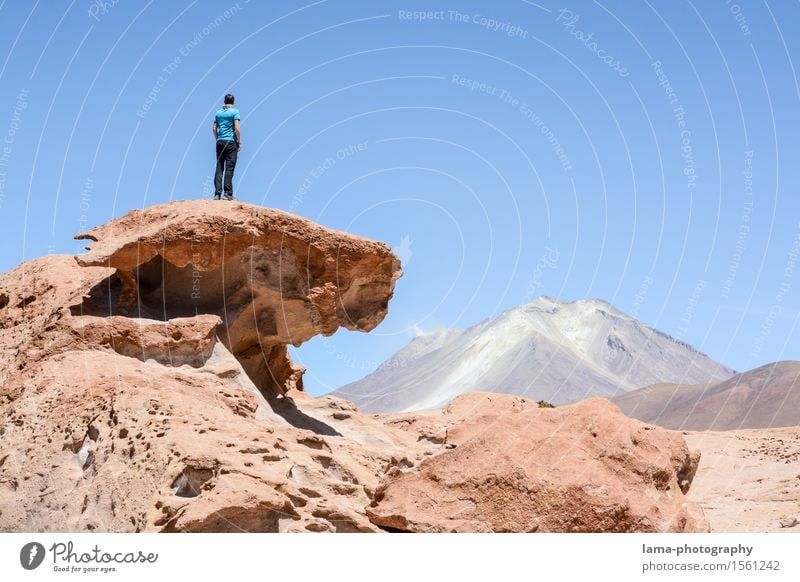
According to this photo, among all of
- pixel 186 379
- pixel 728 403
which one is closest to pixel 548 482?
pixel 186 379

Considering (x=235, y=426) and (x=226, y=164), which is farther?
(x=226, y=164)

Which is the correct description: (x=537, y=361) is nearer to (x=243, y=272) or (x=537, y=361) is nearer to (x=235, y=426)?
(x=243, y=272)

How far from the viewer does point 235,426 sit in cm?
1667

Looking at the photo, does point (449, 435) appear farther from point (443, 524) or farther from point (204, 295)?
point (204, 295)

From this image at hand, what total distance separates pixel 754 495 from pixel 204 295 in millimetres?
12245

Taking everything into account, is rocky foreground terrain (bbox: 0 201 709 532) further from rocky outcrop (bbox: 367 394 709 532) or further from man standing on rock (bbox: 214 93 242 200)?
man standing on rock (bbox: 214 93 242 200)

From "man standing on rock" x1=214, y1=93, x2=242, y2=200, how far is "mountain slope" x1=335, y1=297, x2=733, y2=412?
203 ft

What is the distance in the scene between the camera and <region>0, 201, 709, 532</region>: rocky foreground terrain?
14.5m

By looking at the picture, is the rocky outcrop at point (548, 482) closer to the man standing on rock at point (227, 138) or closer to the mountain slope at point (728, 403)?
the man standing on rock at point (227, 138)

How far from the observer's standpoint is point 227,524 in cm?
1362

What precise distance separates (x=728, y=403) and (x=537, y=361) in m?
24.2
